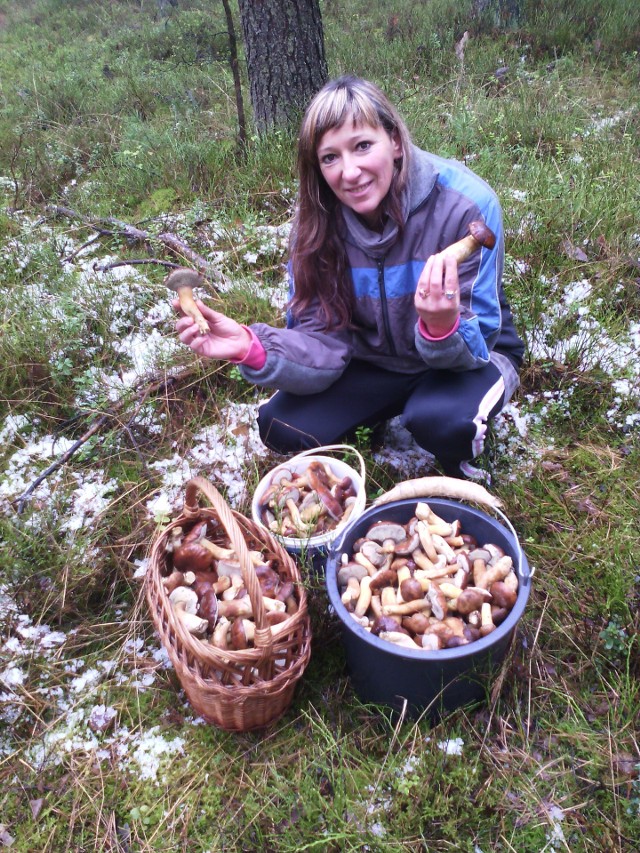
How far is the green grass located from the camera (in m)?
1.76

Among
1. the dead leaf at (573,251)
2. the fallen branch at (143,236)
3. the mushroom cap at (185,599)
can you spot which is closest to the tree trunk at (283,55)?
the fallen branch at (143,236)

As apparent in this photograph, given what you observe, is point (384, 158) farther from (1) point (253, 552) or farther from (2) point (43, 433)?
(2) point (43, 433)

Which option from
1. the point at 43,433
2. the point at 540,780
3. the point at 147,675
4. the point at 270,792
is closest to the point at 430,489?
the point at 540,780

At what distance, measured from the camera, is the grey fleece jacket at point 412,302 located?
87.1 inches

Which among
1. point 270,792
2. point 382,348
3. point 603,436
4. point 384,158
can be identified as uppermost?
point 384,158

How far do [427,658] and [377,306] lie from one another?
1.38m

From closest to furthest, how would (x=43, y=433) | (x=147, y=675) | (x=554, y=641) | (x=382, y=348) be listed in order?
(x=554, y=641) → (x=147, y=675) → (x=382, y=348) → (x=43, y=433)

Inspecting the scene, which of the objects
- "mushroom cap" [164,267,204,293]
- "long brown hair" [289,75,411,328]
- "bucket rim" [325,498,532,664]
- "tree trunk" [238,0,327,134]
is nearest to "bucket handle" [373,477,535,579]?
"bucket rim" [325,498,532,664]

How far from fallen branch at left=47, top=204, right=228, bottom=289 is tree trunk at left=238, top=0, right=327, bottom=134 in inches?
50.4

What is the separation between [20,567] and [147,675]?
26.1 inches

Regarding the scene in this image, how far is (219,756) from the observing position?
1951mm

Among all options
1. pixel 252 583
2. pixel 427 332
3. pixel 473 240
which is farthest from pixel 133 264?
pixel 252 583

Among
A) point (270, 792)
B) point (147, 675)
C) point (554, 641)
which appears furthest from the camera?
point (147, 675)

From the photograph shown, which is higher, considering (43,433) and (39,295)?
(39,295)
